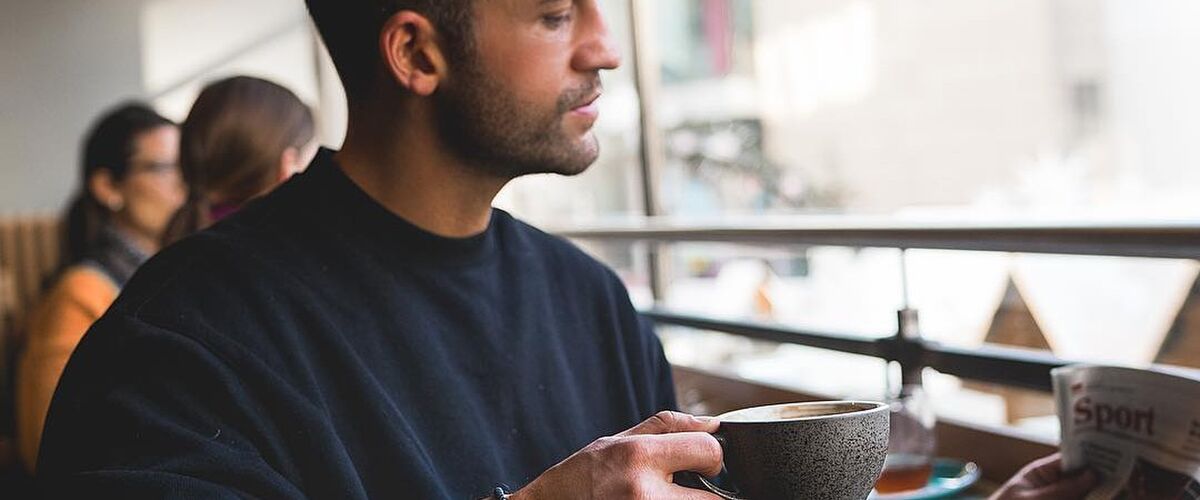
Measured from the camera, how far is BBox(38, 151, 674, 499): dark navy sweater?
3.24 feet

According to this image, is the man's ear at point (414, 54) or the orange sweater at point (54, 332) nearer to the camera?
the man's ear at point (414, 54)

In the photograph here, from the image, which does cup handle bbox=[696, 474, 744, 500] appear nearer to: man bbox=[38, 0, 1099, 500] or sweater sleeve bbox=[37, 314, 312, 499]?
man bbox=[38, 0, 1099, 500]

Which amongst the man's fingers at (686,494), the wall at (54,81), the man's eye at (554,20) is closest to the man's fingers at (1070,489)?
the man's fingers at (686,494)

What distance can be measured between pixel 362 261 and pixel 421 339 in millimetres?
88

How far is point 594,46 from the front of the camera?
1234mm

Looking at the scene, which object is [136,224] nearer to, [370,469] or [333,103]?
[370,469]

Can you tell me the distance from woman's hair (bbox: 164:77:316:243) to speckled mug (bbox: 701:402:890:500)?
177cm

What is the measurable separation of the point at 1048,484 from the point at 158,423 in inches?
31.1

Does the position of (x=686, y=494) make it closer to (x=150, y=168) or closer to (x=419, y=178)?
(x=419, y=178)

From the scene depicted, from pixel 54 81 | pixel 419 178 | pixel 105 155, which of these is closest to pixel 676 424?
pixel 419 178

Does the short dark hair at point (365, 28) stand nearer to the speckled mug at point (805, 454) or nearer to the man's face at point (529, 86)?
the man's face at point (529, 86)

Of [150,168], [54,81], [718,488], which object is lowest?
[718,488]

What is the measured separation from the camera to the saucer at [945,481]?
154 cm

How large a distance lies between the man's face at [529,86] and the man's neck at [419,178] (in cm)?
2
